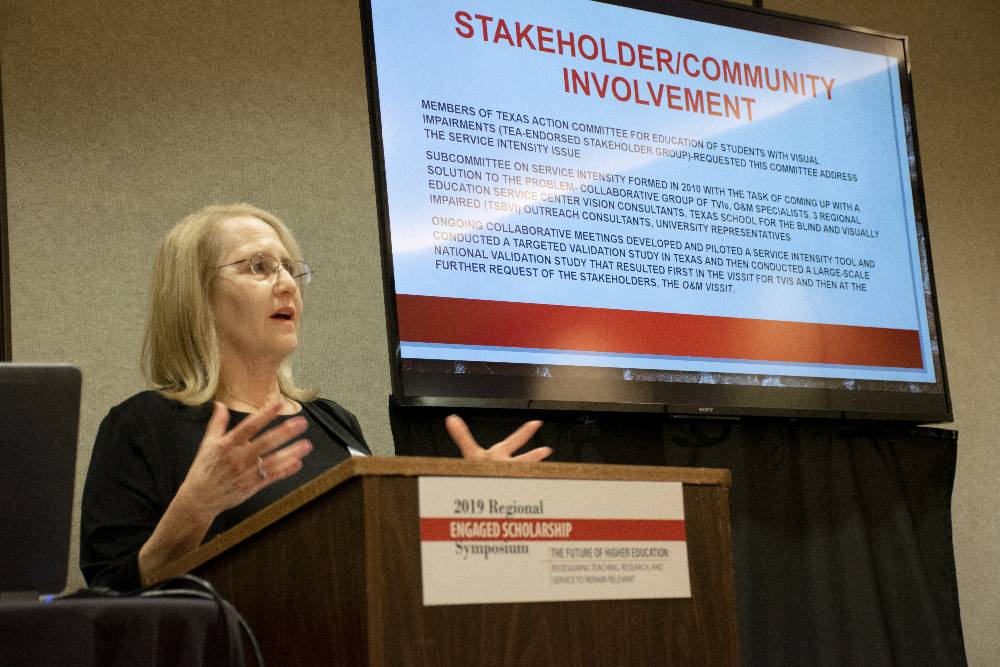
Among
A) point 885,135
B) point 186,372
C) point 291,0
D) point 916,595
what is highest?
point 291,0

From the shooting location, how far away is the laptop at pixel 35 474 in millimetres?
1133

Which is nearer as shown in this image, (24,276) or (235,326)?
(235,326)

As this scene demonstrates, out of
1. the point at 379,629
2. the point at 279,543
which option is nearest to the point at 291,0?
the point at 279,543

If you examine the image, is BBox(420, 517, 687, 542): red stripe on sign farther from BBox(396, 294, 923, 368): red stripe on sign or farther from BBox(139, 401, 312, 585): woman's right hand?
BBox(396, 294, 923, 368): red stripe on sign

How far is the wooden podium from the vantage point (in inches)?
47.4

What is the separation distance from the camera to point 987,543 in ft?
11.8

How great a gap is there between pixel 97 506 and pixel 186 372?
0.32m

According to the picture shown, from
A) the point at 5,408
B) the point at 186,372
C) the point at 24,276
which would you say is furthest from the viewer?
the point at 24,276

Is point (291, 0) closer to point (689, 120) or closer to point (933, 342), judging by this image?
point (689, 120)

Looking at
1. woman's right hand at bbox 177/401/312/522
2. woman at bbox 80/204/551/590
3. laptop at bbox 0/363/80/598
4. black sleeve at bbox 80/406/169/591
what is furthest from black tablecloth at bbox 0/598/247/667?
black sleeve at bbox 80/406/169/591

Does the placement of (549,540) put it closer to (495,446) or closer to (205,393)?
(495,446)

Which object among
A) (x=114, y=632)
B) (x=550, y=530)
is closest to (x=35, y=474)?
(x=114, y=632)

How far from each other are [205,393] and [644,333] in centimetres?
104

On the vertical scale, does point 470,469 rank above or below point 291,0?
below
